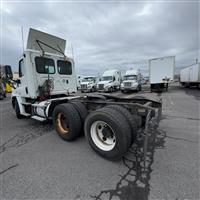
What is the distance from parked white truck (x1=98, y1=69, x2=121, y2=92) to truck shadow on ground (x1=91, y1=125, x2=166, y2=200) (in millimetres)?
15213

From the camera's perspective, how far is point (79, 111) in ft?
11.6

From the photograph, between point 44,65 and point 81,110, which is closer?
point 81,110

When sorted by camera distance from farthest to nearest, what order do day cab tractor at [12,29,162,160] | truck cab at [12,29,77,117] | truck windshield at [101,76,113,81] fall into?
truck windshield at [101,76,113,81] < truck cab at [12,29,77,117] < day cab tractor at [12,29,162,160]

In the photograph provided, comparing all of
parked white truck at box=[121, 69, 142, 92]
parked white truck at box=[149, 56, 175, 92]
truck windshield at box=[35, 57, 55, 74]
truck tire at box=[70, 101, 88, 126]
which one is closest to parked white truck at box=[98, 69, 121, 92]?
parked white truck at box=[121, 69, 142, 92]

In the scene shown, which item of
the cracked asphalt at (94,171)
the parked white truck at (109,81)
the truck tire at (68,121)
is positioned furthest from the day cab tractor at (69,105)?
the parked white truck at (109,81)

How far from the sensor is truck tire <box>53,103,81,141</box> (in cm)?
334

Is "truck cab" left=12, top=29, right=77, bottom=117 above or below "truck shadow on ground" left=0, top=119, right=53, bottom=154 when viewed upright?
above

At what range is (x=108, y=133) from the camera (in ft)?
9.03

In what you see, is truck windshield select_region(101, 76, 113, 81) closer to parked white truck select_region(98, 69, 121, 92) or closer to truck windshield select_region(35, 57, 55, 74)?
parked white truck select_region(98, 69, 121, 92)

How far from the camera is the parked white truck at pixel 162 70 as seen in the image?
15047 mm

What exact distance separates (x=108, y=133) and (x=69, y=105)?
1.47 meters

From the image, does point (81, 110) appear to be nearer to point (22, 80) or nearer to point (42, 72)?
point (42, 72)

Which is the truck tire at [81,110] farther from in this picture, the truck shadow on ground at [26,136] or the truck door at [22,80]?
the truck door at [22,80]

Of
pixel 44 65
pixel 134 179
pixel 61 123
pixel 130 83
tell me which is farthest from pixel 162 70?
pixel 134 179
